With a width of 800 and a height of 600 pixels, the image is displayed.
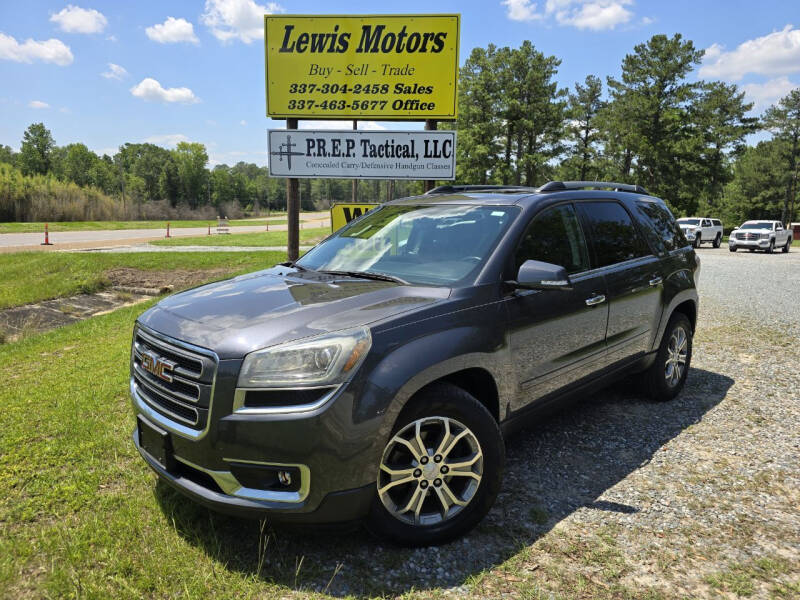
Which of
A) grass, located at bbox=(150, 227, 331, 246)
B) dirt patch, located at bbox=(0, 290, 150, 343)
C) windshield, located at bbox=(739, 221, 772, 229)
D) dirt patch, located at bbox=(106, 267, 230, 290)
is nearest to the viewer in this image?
dirt patch, located at bbox=(0, 290, 150, 343)

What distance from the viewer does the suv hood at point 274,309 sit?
2369 millimetres

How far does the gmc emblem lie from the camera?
2496 millimetres

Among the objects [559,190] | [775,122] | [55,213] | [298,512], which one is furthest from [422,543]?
[775,122]

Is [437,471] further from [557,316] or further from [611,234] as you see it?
[611,234]

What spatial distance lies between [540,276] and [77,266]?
47.2 ft

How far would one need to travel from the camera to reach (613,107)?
154ft

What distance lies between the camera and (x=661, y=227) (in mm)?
4758

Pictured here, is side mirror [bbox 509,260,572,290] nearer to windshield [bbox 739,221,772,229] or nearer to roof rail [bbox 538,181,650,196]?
roof rail [bbox 538,181,650,196]

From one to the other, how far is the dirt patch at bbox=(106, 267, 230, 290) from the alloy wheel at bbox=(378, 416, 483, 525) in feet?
36.5

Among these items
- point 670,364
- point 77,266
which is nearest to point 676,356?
point 670,364

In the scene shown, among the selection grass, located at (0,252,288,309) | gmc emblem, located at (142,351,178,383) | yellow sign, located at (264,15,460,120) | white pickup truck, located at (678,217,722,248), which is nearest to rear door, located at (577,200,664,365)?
gmc emblem, located at (142,351,178,383)

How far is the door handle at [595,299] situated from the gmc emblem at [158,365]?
8.44ft

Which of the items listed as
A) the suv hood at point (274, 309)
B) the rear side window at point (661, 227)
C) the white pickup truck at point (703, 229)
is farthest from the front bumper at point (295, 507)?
the white pickup truck at point (703, 229)

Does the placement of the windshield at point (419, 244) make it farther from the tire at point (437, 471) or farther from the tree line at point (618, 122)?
the tree line at point (618, 122)
